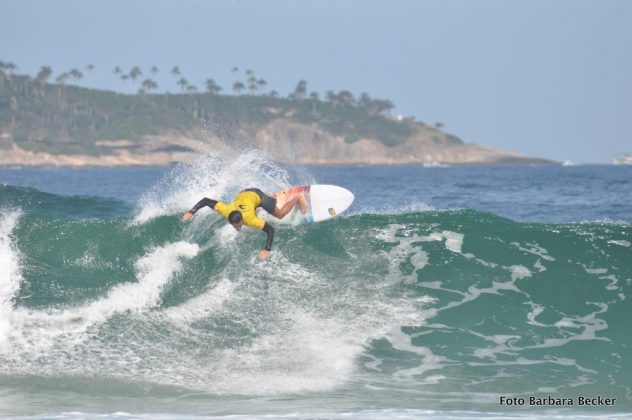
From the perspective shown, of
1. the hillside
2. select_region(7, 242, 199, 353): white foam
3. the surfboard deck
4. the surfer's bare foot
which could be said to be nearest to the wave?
select_region(7, 242, 199, 353): white foam

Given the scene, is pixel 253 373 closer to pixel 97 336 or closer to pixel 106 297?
pixel 97 336

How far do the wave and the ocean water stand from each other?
0.03 m

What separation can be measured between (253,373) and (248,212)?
2.86 m

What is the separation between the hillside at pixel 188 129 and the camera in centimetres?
14800

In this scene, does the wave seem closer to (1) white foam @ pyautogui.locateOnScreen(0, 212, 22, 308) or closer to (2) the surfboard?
(1) white foam @ pyautogui.locateOnScreen(0, 212, 22, 308)

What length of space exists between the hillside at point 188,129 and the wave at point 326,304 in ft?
418

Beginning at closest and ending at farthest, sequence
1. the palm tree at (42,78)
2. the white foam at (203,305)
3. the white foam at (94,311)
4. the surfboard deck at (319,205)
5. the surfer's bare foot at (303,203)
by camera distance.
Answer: the white foam at (94,311)
the white foam at (203,305)
the surfer's bare foot at (303,203)
the surfboard deck at (319,205)
the palm tree at (42,78)

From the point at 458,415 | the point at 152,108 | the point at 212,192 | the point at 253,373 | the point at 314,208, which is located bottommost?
the point at 458,415

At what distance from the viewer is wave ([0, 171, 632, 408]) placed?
962cm

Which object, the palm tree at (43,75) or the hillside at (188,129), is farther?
the palm tree at (43,75)

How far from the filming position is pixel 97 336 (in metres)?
10.6

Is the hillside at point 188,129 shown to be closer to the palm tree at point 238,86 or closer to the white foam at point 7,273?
the palm tree at point 238,86

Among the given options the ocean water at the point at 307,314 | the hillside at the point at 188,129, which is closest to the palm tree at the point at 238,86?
the hillside at the point at 188,129

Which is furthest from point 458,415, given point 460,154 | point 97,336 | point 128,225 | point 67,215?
point 460,154
